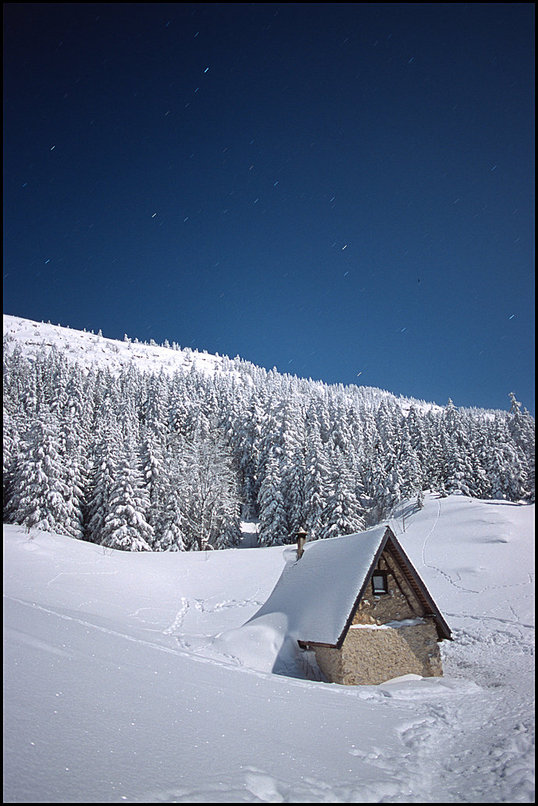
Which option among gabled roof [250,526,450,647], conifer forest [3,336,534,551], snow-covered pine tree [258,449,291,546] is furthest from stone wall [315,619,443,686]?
snow-covered pine tree [258,449,291,546]

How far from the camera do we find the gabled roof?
462 inches

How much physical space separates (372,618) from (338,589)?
151cm

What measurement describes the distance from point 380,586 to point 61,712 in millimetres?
11355

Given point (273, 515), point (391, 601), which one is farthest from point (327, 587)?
point (273, 515)

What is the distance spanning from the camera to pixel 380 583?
1272cm

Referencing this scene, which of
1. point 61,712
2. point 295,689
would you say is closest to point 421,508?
point 295,689

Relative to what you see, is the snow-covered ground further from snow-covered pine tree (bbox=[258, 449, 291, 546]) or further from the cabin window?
snow-covered pine tree (bbox=[258, 449, 291, 546])

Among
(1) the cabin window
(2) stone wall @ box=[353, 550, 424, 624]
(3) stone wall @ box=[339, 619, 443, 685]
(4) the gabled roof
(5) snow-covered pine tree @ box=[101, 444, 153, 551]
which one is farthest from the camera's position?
(5) snow-covered pine tree @ box=[101, 444, 153, 551]

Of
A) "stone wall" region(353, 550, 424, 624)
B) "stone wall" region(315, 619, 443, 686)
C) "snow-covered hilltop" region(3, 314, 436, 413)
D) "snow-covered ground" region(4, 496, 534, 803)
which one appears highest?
"snow-covered hilltop" region(3, 314, 436, 413)

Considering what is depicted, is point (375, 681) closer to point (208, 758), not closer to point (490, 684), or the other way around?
point (490, 684)

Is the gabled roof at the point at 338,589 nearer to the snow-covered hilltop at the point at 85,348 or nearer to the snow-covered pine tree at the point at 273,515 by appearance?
the snow-covered pine tree at the point at 273,515

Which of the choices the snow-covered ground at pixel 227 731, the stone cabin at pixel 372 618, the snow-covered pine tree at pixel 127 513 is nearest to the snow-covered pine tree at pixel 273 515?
the snow-covered pine tree at pixel 127 513

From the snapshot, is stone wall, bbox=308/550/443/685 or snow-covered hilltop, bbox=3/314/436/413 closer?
stone wall, bbox=308/550/443/685

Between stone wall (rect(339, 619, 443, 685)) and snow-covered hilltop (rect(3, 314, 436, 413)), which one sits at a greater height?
snow-covered hilltop (rect(3, 314, 436, 413))
